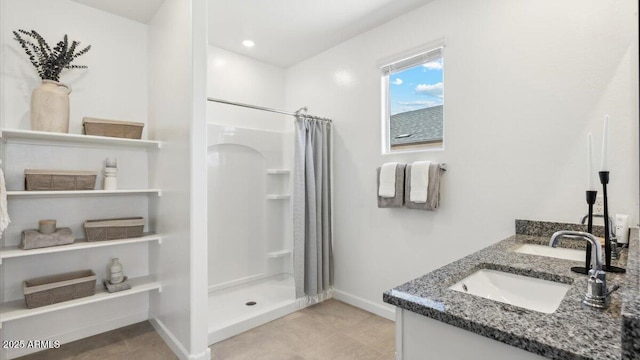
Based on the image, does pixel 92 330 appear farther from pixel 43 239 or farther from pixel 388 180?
pixel 388 180

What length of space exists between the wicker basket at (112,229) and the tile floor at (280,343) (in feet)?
2.61

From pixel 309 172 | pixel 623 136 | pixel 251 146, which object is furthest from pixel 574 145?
pixel 251 146

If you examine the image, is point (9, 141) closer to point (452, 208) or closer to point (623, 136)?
point (452, 208)

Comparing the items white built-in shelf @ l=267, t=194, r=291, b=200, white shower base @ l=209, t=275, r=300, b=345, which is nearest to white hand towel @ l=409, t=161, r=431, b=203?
white shower base @ l=209, t=275, r=300, b=345

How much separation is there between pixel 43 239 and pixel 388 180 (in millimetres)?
2471

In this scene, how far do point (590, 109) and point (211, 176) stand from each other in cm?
309

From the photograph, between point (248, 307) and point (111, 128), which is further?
point (248, 307)

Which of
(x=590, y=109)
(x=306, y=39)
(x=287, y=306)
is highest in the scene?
(x=306, y=39)

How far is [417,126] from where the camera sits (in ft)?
8.61

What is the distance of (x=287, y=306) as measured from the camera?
2824 mm

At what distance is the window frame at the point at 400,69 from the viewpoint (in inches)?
96.3

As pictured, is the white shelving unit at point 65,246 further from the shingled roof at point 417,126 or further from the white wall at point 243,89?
the shingled roof at point 417,126

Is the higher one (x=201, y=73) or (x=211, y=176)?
(x=201, y=73)

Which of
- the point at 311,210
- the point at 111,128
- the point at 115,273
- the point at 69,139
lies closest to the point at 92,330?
the point at 115,273
